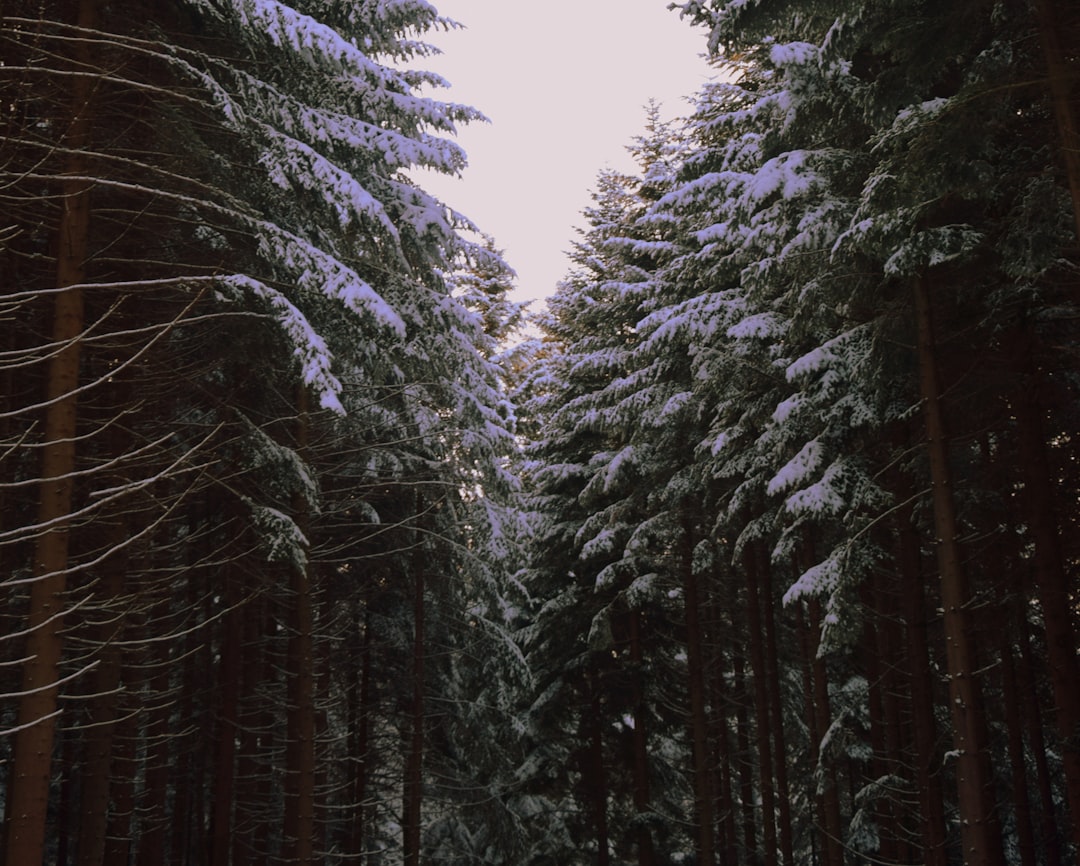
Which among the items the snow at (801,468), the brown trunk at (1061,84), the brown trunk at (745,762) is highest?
the brown trunk at (1061,84)

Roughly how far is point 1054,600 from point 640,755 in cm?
1199

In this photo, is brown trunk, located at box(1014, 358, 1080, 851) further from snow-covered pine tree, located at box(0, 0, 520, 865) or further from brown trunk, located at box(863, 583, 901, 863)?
snow-covered pine tree, located at box(0, 0, 520, 865)

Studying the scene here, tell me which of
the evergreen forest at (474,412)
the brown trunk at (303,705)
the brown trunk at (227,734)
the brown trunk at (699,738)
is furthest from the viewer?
the brown trunk at (699,738)

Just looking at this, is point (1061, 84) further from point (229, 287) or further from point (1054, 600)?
point (229, 287)

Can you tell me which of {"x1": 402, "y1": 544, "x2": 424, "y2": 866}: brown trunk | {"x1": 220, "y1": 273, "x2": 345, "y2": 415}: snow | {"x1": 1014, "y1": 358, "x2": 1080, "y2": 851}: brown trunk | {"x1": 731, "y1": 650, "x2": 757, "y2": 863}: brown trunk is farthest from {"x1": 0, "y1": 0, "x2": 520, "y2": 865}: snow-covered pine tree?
{"x1": 731, "y1": 650, "x2": 757, "y2": 863}: brown trunk

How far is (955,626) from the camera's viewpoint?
8.20 metres

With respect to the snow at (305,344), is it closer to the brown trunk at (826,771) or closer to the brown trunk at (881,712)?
the brown trunk at (881,712)

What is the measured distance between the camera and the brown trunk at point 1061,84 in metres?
6.40

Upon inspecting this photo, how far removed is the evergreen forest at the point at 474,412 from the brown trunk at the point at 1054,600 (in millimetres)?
56

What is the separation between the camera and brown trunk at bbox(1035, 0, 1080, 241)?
252 inches

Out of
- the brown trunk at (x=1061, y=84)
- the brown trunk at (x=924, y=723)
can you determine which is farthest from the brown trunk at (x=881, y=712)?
the brown trunk at (x=1061, y=84)

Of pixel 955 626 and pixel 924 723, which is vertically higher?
pixel 955 626

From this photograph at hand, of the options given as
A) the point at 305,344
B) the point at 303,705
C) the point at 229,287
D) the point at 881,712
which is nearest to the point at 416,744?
the point at 303,705

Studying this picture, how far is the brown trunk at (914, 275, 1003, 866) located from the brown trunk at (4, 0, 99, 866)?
7687 millimetres
